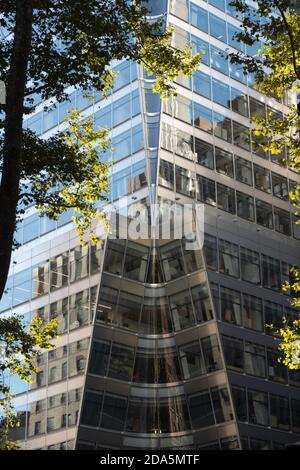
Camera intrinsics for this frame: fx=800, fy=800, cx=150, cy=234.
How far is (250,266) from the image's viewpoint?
50938mm

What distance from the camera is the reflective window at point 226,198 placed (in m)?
51.0

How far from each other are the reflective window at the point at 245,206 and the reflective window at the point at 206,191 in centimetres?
239

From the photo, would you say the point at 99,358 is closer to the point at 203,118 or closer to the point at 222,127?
the point at 203,118

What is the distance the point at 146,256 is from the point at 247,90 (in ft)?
48.5

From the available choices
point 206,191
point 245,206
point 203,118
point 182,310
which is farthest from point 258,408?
point 203,118

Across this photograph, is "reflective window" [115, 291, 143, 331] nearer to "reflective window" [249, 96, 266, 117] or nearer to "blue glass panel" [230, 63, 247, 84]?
"reflective window" [249, 96, 266, 117]

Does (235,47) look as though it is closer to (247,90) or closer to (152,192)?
(247,90)

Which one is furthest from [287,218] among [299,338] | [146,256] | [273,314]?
[299,338]

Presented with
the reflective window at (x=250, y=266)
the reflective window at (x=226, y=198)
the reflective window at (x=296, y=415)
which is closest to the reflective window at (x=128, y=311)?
the reflective window at (x=250, y=266)

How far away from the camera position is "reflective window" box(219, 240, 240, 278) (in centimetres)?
4897

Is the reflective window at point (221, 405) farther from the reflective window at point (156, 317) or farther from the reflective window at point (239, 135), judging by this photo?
the reflective window at point (239, 135)

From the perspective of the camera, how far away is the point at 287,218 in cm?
5541

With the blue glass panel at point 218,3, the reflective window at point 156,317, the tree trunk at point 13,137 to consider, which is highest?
the blue glass panel at point 218,3

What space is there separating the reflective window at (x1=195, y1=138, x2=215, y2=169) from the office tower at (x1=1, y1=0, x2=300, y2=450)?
93 mm
